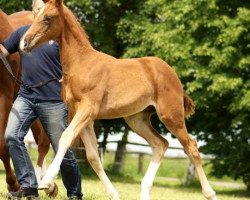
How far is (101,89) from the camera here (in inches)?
267

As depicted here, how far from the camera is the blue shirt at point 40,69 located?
7.30 m

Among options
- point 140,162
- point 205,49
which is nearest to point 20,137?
point 205,49

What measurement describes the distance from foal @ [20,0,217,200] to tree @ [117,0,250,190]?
9.69 m

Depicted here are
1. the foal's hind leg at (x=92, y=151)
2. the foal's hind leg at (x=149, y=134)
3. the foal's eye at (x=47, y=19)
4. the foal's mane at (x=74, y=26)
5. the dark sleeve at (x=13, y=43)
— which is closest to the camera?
the foal's eye at (x=47, y=19)

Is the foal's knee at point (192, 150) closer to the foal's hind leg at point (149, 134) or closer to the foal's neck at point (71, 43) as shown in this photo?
the foal's hind leg at point (149, 134)

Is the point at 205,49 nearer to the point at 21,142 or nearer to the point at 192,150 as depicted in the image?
the point at 192,150

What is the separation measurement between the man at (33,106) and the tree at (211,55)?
1011 cm

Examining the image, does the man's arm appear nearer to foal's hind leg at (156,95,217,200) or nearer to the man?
the man

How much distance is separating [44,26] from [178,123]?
1811mm

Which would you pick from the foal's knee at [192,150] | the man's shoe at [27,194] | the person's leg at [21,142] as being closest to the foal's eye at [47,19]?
the person's leg at [21,142]

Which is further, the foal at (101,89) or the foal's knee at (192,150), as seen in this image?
the foal's knee at (192,150)

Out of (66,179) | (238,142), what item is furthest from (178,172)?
(66,179)

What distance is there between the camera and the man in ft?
23.8

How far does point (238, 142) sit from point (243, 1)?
150 inches
